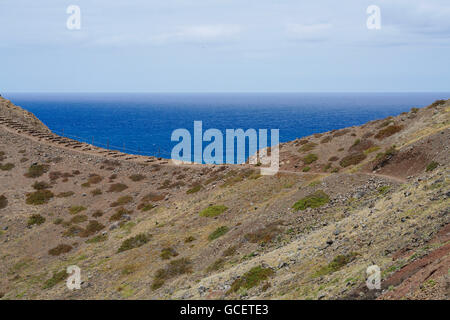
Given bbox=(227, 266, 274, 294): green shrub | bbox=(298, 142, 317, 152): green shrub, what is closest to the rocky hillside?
bbox=(227, 266, 274, 294): green shrub

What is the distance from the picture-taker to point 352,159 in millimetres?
48062

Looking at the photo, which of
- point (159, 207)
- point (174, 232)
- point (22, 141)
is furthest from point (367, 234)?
point (22, 141)

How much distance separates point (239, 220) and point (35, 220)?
2817 cm

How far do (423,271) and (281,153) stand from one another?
144 feet

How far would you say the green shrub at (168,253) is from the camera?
34.7 meters

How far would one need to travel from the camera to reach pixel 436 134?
40.1 meters

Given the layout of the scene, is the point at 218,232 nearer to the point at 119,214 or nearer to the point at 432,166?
the point at 432,166

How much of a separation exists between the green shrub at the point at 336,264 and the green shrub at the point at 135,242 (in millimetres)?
22511

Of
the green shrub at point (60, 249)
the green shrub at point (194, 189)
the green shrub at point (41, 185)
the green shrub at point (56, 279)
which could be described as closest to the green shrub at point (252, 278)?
the green shrub at point (56, 279)

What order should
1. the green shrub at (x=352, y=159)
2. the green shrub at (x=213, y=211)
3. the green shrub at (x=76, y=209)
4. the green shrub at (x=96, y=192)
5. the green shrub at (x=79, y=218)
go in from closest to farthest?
the green shrub at (x=213, y=211)
the green shrub at (x=352, y=159)
the green shrub at (x=79, y=218)
the green shrub at (x=76, y=209)
the green shrub at (x=96, y=192)

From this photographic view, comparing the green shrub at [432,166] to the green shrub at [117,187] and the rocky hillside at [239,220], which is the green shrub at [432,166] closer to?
the rocky hillside at [239,220]

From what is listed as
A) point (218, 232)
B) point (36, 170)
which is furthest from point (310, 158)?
point (36, 170)

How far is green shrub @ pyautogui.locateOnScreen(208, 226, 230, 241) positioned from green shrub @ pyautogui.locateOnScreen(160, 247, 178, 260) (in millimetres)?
3389

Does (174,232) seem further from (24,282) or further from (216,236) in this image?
(24,282)
